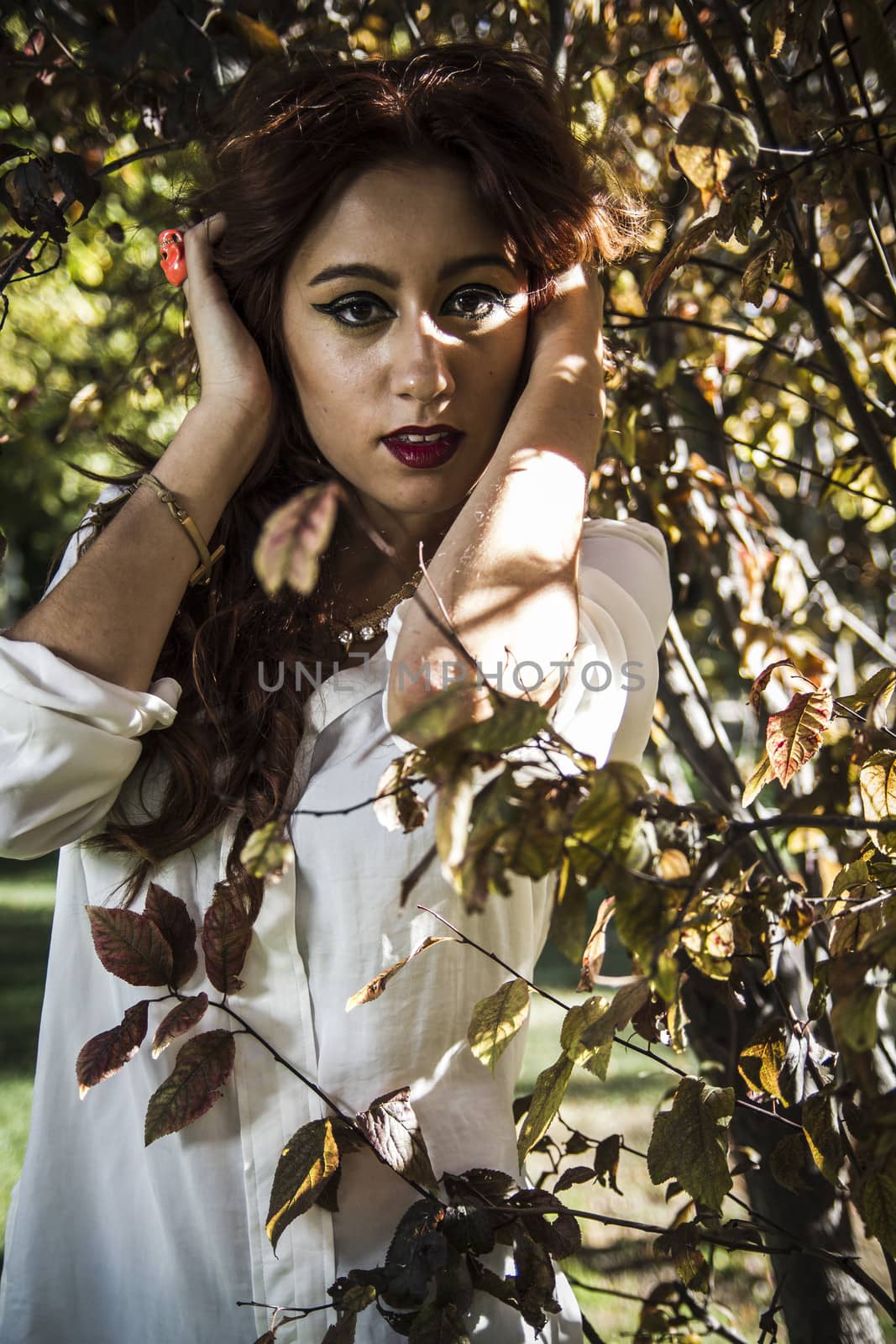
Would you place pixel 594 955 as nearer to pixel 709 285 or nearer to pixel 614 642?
pixel 614 642

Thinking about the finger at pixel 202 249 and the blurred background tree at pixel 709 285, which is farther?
the finger at pixel 202 249

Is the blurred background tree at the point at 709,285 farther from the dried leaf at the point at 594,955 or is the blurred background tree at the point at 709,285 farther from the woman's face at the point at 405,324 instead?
the woman's face at the point at 405,324

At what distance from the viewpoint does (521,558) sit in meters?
1.15

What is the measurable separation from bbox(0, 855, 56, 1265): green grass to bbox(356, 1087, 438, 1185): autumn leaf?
2.33 m

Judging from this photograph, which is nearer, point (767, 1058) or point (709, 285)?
point (767, 1058)

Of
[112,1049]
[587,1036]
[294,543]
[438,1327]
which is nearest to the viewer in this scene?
[294,543]

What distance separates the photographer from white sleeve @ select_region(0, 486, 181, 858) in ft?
3.81

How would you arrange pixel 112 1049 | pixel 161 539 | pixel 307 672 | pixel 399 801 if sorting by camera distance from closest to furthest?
1. pixel 399 801
2. pixel 112 1049
3. pixel 161 539
4. pixel 307 672

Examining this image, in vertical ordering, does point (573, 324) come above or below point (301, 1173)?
above

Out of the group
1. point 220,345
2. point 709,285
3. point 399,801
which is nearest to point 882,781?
point 399,801

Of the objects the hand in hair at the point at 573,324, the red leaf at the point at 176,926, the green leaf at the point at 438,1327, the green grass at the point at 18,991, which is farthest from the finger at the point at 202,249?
the green grass at the point at 18,991

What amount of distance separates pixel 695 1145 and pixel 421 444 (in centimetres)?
94

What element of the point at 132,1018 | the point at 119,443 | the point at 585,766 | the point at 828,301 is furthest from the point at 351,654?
the point at 828,301

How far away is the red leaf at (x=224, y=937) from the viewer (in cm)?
123
